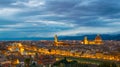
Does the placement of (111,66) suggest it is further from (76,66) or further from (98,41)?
(98,41)

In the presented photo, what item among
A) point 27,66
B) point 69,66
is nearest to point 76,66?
point 69,66

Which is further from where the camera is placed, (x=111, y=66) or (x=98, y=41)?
(x=98, y=41)

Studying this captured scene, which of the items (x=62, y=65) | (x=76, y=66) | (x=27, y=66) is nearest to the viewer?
(x=27, y=66)

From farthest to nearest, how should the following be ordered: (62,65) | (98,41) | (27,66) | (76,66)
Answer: (98,41) → (76,66) → (62,65) → (27,66)

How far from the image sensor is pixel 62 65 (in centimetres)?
4225

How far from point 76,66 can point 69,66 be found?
10.3 ft

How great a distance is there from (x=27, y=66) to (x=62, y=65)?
5076mm

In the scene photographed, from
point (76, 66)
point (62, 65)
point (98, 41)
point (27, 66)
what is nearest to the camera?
point (27, 66)

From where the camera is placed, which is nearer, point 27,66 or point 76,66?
point 27,66

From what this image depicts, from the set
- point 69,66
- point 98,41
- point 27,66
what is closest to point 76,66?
point 69,66

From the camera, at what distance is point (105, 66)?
4403cm

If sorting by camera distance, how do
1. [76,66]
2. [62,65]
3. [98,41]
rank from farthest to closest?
1. [98,41]
2. [76,66]
3. [62,65]

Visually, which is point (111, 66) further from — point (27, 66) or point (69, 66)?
point (27, 66)

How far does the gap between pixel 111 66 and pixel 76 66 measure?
460 centimetres
